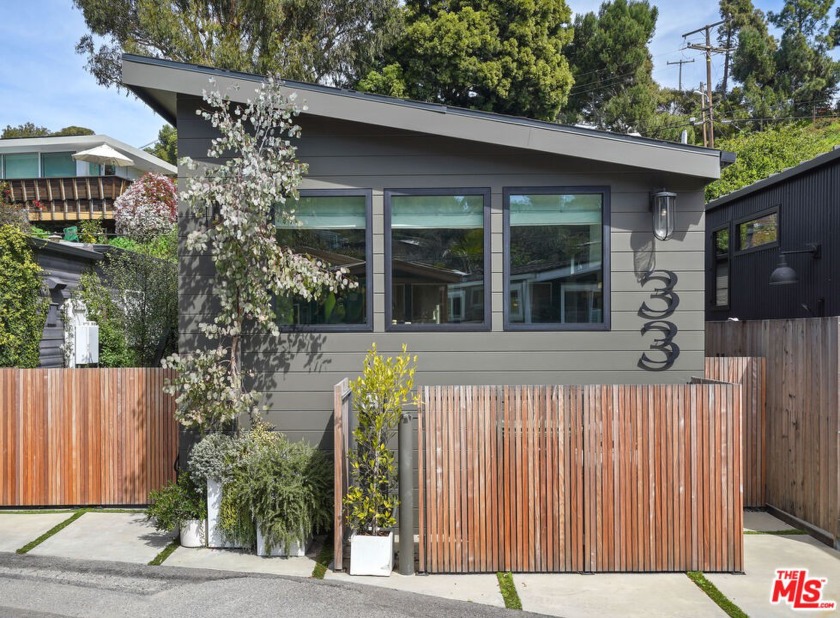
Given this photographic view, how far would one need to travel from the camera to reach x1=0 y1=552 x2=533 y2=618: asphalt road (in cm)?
374

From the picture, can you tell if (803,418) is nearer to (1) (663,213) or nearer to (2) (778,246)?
(1) (663,213)

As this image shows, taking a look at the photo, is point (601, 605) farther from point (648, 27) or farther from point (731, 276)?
point (648, 27)

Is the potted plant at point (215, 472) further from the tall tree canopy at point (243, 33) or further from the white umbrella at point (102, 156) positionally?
the white umbrella at point (102, 156)

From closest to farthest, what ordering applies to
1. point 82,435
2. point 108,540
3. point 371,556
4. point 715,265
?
point 371,556, point 108,540, point 82,435, point 715,265

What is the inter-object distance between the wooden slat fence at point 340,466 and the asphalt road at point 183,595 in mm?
295

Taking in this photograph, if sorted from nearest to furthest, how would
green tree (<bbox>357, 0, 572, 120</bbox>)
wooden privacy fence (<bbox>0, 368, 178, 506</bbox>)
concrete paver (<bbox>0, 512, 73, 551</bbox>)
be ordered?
1. concrete paver (<bbox>0, 512, 73, 551</bbox>)
2. wooden privacy fence (<bbox>0, 368, 178, 506</bbox>)
3. green tree (<bbox>357, 0, 572, 120</bbox>)

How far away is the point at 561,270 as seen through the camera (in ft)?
17.2

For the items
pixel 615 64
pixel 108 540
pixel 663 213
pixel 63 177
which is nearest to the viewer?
pixel 108 540

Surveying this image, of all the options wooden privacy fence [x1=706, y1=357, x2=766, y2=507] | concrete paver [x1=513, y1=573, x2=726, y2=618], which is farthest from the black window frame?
→ concrete paver [x1=513, y1=573, x2=726, y2=618]

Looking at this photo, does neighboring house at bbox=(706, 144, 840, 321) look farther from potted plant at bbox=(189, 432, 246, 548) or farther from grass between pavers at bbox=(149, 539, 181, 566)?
grass between pavers at bbox=(149, 539, 181, 566)

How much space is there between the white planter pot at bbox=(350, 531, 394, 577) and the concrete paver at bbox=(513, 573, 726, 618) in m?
0.87

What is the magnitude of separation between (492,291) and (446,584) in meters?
2.24

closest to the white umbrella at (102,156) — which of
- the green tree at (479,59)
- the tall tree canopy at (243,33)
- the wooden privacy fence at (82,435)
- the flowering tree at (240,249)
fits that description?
the tall tree canopy at (243,33)

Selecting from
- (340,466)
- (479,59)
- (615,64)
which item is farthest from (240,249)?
(615,64)
